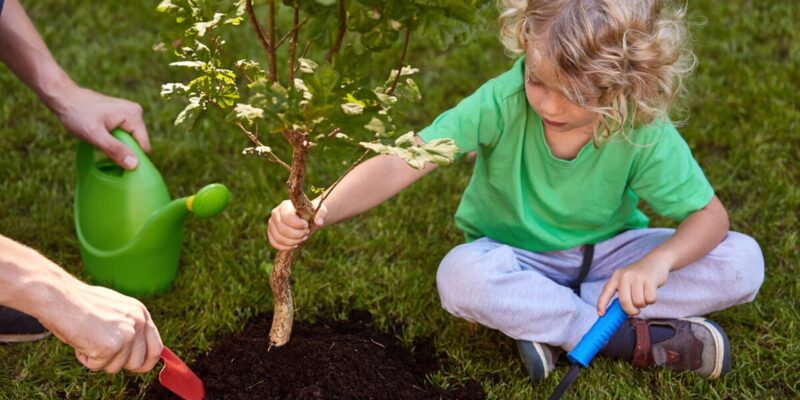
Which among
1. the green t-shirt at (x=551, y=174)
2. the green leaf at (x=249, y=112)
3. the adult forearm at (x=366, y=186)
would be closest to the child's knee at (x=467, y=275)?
the green t-shirt at (x=551, y=174)

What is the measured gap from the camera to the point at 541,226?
2104 mm

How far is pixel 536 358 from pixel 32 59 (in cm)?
141

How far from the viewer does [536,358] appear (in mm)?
1943

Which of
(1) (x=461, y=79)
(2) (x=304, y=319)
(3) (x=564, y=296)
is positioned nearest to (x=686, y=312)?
(3) (x=564, y=296)

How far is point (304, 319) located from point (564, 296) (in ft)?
1.96

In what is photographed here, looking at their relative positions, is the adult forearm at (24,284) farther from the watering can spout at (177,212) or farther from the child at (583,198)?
the watering can spout at (177,212)

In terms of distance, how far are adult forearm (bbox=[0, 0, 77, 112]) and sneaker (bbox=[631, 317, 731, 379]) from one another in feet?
4.91

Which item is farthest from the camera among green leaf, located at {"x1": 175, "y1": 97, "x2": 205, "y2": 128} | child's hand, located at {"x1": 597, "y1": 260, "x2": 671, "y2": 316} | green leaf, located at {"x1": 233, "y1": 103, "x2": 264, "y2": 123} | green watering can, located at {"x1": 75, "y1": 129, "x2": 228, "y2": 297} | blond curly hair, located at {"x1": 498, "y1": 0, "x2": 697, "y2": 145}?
green watering can, located at {"x1": 75, "y1": 129, "x2": 228, "y2": 297}

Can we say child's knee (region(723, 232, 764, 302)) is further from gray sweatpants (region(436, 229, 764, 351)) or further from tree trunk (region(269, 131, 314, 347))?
tree trunk (region(269, 131, 314, 347))

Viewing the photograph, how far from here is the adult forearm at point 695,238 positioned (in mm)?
1919

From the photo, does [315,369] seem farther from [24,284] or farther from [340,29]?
[340,29]

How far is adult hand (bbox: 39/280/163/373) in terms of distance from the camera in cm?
138

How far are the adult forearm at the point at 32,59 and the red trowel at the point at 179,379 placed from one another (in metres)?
0.85

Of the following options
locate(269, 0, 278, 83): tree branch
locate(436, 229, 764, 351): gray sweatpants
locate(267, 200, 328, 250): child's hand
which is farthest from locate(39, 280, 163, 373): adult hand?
locate(436, 229, 764, 351): gray sweatpants
